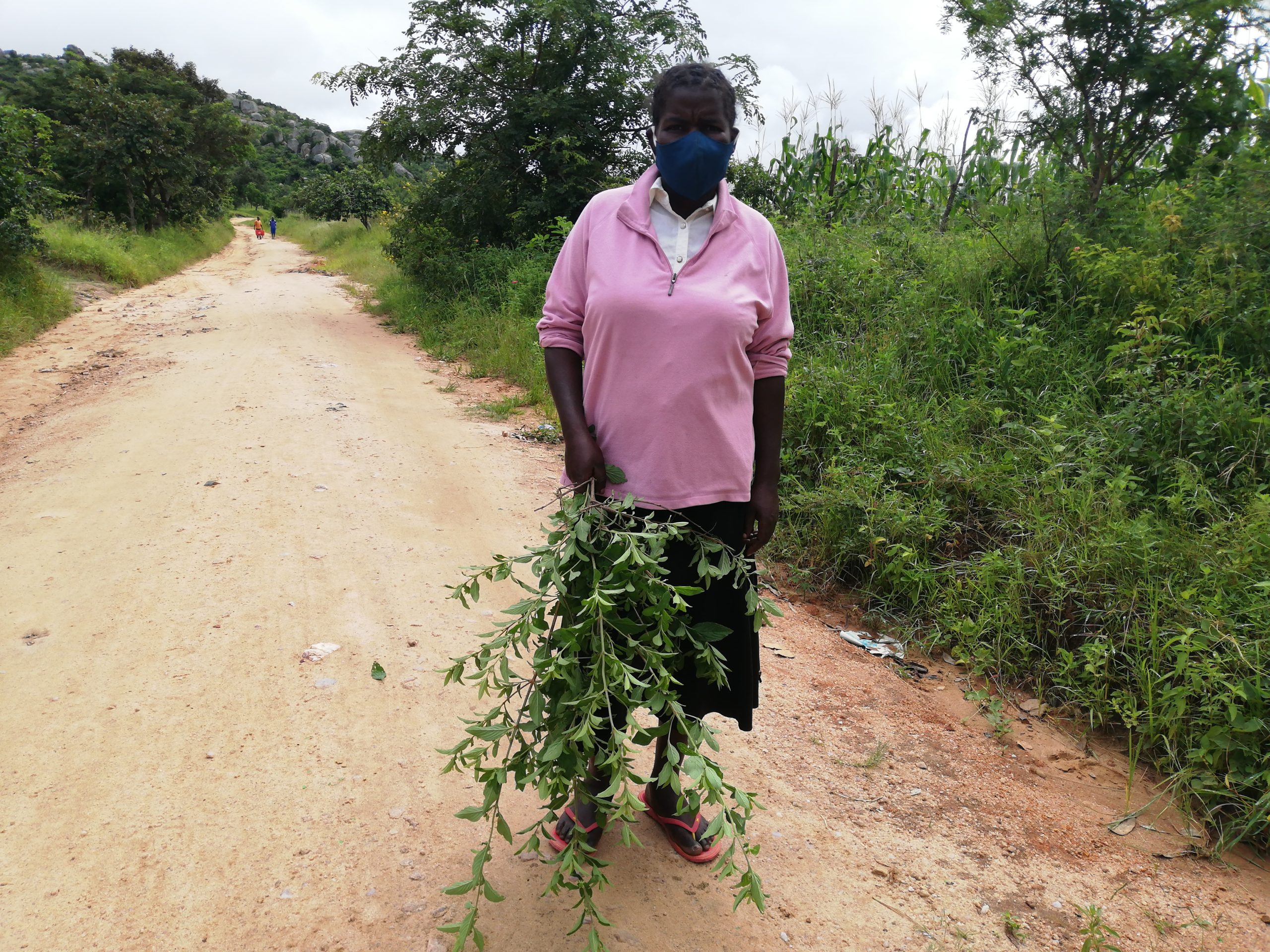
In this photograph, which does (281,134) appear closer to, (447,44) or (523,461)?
(447,44)

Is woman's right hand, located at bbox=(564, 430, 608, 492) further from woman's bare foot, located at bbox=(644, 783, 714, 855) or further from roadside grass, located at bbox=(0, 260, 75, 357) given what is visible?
roadside grass, located at bbox=(0, 260, 75, 357)

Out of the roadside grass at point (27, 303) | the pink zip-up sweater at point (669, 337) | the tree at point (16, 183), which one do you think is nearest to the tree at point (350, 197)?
the tree at point (16, 183)

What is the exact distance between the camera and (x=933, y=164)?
8.20 meters

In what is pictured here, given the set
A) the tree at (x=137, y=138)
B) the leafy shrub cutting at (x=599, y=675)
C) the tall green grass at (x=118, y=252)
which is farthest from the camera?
the tree at (x=137, y=138)

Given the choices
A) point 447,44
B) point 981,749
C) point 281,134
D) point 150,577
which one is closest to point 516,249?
point 447,44

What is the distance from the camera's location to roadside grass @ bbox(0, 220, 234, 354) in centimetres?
889

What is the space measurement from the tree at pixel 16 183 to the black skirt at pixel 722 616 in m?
11.0

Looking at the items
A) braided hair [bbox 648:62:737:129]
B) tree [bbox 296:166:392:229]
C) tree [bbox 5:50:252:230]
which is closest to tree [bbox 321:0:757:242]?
braided hair [bbox 648:62:737:129]

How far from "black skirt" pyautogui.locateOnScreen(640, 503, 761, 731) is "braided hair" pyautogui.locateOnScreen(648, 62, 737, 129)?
92 centimetres

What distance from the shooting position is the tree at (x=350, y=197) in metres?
27.2

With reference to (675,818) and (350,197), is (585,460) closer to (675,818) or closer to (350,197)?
(675,818)

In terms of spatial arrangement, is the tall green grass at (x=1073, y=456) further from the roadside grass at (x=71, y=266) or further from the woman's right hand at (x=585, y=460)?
the roadside grass at (x=71, y=266)

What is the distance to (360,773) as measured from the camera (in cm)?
237

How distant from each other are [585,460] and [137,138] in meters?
21.0
